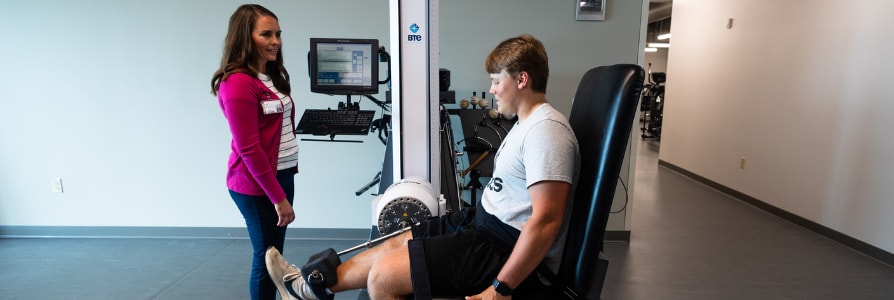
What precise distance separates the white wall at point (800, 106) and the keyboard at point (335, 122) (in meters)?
3.30

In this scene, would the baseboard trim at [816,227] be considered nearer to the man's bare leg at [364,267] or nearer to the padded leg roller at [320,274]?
the man's bare leg at [364,267]

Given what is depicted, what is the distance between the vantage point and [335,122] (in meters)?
2.15

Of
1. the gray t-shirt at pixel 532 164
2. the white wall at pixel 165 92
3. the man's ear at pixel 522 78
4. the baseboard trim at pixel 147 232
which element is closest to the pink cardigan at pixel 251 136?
the gray t-shirt at pixel 532 164

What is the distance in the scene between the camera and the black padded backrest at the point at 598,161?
107 centimetres

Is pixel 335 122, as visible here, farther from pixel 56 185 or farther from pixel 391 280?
pixel 56 185

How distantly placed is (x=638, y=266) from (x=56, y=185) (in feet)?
13.2

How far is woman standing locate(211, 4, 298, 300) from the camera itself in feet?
4.71

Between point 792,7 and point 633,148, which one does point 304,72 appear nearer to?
point 633,148

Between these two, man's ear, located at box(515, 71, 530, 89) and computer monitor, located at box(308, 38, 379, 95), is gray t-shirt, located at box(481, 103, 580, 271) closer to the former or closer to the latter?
man's ear, located at box(515, 71, 530, 89)

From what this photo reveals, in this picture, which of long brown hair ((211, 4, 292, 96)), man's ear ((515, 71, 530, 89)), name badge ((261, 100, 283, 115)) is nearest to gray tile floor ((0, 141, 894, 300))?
name badge ((261, 100, 283, 115))

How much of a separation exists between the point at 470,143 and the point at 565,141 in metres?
1.44

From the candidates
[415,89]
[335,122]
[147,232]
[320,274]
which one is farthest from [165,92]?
[320,274]

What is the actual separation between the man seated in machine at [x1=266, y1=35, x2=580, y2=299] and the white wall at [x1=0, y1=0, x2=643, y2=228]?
1.76 metres

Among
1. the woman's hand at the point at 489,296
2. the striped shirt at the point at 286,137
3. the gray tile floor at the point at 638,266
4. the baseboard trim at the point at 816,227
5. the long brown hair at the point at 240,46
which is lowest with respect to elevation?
the gray tile floor at the point at 638,266
